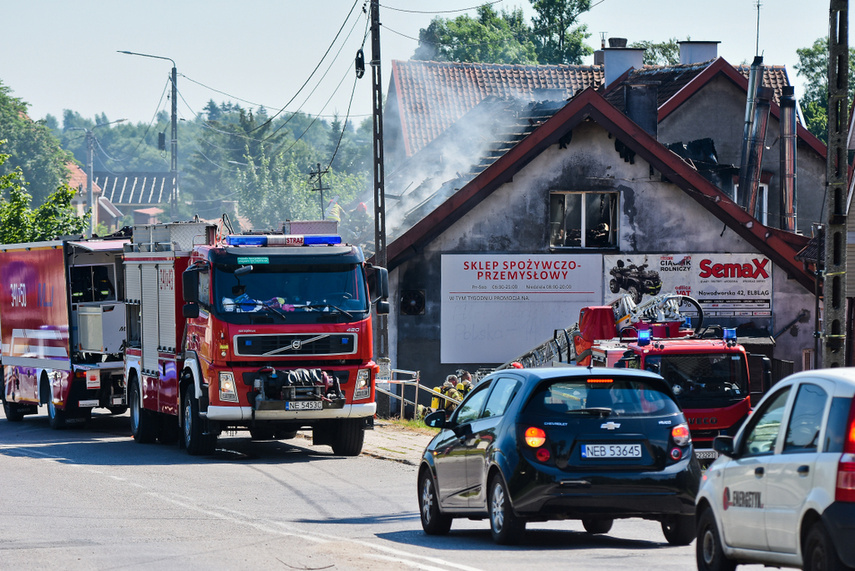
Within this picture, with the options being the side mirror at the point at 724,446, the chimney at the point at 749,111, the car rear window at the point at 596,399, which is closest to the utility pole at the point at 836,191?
the car rear window at the point at 596,399

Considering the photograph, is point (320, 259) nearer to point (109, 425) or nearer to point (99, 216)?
point (109, 425)

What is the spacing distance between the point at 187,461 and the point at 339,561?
961cm

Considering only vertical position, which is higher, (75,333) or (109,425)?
(75,333)

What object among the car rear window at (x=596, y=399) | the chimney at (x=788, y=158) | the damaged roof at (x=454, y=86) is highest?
the damaged roof at (x=454, y=86)

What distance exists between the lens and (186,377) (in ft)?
66.9

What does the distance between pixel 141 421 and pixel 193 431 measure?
105 inches

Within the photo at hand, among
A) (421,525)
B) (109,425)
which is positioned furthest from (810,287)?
(421,525)

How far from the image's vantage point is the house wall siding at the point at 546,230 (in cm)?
3312

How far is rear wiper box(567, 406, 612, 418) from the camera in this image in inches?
429

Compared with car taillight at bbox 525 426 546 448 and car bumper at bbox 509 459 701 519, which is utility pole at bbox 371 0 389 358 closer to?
car taillight at bbox 525 426 546 448

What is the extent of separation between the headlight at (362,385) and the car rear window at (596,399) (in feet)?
28.7

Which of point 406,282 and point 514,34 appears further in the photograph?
point 514,34

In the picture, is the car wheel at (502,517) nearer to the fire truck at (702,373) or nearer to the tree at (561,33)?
the fire truck at (702,373)

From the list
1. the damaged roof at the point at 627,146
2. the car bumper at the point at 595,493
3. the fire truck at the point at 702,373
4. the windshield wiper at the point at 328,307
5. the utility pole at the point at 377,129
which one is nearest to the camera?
the car bumper at the point at 595,493
